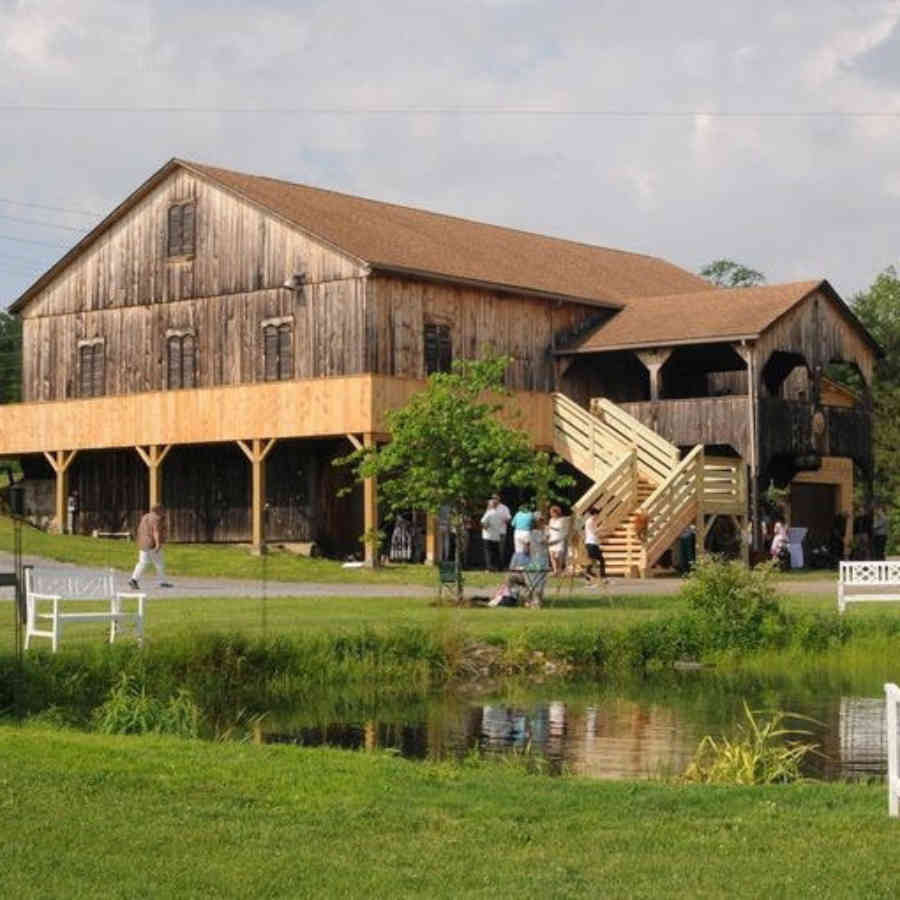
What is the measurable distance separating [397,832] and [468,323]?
34718 millimetres

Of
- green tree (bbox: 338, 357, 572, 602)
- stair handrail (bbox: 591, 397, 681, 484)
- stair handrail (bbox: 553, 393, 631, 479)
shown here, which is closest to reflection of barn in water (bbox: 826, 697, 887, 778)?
green tree (bbox: 338, 357, 572, 602)

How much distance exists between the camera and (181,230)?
46.9 metres

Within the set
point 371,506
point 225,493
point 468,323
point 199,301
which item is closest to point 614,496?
point 371,506

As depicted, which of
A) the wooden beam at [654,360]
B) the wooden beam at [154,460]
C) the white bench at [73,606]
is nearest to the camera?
the white bench at [73,606]

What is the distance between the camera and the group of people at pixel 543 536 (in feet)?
116

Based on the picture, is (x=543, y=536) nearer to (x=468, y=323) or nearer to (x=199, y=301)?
(x=468, y=323)

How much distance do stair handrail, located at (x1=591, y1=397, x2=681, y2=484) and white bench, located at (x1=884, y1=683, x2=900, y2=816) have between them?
31080mm

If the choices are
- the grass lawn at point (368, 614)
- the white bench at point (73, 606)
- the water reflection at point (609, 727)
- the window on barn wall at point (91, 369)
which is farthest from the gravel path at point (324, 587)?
the water reflection at point (609, 727)

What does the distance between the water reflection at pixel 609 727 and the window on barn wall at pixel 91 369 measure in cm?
2706

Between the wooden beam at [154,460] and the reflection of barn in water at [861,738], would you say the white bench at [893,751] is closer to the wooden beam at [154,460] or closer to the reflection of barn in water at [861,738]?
the reflection of barn in water at [861,738]

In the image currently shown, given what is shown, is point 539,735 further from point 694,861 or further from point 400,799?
point 694,861

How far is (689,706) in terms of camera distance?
71.8 feet

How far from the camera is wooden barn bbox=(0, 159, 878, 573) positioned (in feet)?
142

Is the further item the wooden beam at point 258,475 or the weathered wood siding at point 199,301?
the wooden beam at point 258,475
